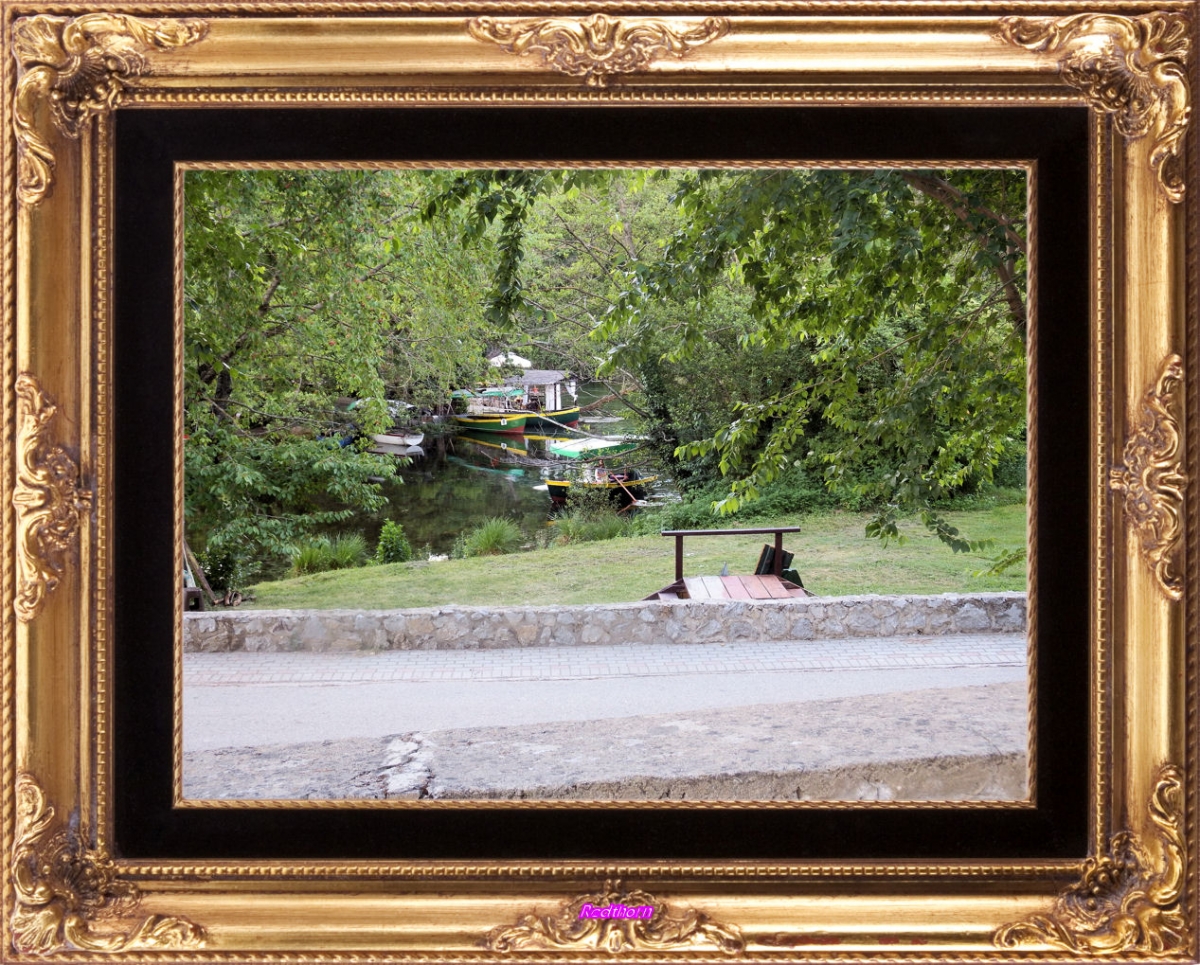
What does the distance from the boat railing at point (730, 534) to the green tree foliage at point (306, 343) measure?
942 millimetres

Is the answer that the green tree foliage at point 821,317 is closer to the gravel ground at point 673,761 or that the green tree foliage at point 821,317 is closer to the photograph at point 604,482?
the photograph at point 604,482

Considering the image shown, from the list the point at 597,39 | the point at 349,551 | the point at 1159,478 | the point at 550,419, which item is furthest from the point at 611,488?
the point at 1159,478

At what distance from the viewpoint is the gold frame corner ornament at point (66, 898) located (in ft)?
6.87

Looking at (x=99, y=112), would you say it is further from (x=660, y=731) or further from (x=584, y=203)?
(x=660, y=731)

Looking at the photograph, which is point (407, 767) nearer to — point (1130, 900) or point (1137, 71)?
point (1130, 900)

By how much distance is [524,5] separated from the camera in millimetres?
2059

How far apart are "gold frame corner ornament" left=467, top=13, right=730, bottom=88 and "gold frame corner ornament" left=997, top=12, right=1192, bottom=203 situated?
77cm

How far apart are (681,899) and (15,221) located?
2183 millimetres

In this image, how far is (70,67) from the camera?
2.08 metres

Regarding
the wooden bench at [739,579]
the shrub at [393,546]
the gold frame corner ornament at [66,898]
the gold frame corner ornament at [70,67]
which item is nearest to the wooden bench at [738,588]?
the wooden bench at [739,579]

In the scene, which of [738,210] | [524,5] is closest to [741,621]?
[738,210]

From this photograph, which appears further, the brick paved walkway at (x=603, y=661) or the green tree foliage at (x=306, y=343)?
the green tree foliage at (x=306, y=343)

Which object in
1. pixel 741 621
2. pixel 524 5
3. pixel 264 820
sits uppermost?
pixel 524 5

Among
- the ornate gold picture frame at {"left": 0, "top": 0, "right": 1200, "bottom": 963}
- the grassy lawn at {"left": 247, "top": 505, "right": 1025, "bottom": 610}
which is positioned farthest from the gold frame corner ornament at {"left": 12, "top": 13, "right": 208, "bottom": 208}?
the grassy lawn at {"left": 247, "top": 505, "right": 1025, "bottom": 610}
